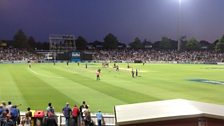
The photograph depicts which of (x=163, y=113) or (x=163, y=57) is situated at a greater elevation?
(x=163, y=57)

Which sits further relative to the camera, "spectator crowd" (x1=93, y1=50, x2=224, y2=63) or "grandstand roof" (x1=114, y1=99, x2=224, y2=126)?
"spectator crowd" (x1=93, y1=50, x2=224, y2=63)

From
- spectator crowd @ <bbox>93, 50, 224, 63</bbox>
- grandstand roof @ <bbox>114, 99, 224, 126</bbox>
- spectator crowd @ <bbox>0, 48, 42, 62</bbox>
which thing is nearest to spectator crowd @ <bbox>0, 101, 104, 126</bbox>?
grandstand roof @ <bbox>114, 99, 224, 126</bbox>

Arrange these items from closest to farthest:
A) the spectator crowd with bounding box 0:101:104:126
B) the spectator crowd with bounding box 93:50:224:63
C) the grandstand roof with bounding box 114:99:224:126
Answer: the grandstand roof with bounding box 114:99:224:126
the spectator crowd with bounding box 0:101:104:126
the spectator crowd with bounding box 93:50:224:63

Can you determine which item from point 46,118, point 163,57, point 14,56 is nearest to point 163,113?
point 46,118

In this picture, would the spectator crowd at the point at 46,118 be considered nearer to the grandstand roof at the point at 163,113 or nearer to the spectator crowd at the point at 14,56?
the grandstand roof at the point at 163,113

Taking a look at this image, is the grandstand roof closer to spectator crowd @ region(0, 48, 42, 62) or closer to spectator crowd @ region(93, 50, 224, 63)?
spectator crowd @ region(0, 48, 42, 62)

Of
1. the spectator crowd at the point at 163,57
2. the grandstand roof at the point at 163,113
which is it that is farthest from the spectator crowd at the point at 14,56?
the grandstand roof at the point at 163,113

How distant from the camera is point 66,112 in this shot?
925 inches

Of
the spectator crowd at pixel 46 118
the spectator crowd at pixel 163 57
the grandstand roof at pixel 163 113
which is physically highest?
the spectator crowd at pixel 163 57

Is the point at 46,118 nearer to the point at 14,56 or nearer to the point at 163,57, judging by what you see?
the point at 14,56

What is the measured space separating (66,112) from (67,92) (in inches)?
693

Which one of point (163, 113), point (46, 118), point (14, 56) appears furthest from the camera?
point (14, 56)

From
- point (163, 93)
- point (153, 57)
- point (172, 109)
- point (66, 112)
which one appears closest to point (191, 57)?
point (153, 57)

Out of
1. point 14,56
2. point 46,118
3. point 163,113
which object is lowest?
point 46,118
